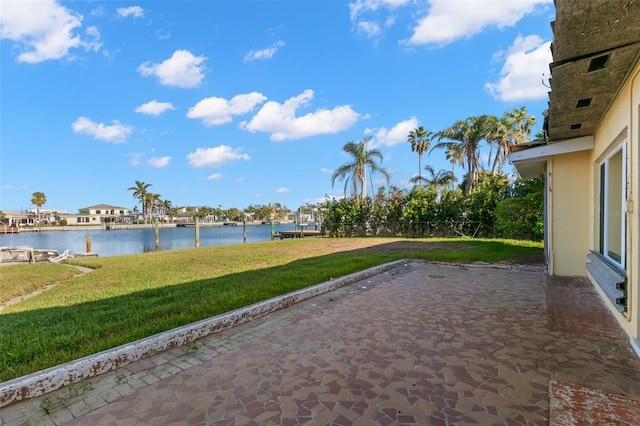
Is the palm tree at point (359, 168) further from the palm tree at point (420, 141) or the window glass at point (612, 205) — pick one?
the window glass at point (612, 205)

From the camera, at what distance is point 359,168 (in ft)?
92.5

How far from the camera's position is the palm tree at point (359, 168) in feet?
91.6

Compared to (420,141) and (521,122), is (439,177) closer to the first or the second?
(420,141)

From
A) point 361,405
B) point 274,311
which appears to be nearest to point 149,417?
point 361,405

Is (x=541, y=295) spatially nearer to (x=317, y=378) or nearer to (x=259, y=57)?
(x=317, y=378)

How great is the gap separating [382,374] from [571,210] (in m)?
6.32

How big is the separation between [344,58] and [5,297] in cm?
1725

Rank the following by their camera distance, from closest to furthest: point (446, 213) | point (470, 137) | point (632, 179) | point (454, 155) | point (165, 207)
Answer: point (632, 179)
point (446, 213)
point (470, 137)
point (454, 155)
point (165, 207)

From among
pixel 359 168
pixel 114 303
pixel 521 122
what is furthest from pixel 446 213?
pixel 114 303

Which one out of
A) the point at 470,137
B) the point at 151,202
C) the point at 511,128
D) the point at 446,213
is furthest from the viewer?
the point at 151,202

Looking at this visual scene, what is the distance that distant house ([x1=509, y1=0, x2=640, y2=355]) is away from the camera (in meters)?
2.70

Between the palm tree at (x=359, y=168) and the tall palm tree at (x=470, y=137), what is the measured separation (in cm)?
783

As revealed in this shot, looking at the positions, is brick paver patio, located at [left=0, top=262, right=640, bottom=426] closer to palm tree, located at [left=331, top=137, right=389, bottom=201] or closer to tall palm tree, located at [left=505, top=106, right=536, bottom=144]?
palm tree, located at [left=331, top=137, right=389, bottom=201]

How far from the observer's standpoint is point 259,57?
15891 mm
